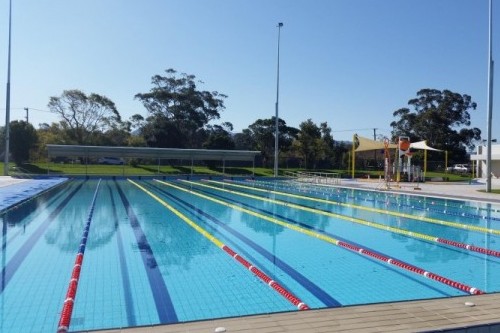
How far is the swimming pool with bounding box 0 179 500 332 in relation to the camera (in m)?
5.05

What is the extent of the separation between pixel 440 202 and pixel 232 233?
10598 millimetres

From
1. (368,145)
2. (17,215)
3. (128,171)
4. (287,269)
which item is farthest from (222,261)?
(128,171)

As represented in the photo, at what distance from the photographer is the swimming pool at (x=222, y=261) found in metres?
5.05

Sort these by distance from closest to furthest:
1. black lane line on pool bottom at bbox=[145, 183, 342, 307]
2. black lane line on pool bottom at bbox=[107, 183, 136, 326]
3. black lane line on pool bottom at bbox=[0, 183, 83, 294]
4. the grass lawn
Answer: black lane line on pool bottom at bbox=[107, 183, 136, 326] → black lane line on pool bottom at bbox=[145, 183, 342, 307] → black lane line on pool bottom at bbox=[0, 183, 83, 294] → the grass lawn

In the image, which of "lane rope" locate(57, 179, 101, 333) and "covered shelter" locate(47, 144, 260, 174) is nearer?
"lane rope" locate(57, 179, 101, 333)

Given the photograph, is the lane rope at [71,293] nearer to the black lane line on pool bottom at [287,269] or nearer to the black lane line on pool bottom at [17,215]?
the black lane line on pool bottom at [17,215]

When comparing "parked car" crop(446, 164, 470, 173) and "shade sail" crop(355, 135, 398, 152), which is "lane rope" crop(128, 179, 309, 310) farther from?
"parked car" crop(446, 164, 470, 173)

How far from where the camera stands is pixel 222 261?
23.2ft

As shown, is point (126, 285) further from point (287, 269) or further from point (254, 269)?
point (287, 269)

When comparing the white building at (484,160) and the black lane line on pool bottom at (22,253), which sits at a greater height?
the white building at (484,160)

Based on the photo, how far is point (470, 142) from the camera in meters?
54.2

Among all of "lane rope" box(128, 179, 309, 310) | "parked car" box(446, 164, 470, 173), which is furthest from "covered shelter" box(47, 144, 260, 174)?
"parked car" box(446, 164, 470, 173)

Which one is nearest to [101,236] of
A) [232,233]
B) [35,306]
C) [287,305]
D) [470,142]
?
[232,233]

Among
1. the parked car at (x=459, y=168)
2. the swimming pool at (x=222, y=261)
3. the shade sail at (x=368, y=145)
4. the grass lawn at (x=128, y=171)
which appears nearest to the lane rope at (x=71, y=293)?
the swimming pool at (x=222, y=261)
